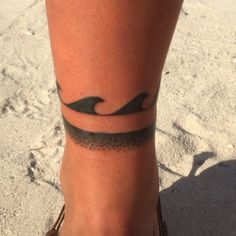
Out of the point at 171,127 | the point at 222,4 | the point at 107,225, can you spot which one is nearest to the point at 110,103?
the point at 107,225

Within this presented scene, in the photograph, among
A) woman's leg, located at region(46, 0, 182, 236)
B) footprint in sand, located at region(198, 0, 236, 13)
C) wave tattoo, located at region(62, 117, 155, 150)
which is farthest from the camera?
footprint in sand, located at region(198, 0, 236, 13)

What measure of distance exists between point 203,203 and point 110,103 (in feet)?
1.90

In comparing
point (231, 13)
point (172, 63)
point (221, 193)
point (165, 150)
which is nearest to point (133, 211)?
point (221, 193)

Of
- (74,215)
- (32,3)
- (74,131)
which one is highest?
(74,131)

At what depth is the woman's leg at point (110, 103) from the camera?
0.77 metres

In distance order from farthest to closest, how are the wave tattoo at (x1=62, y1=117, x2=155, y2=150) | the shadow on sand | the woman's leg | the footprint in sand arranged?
the footprint in sand
the shadow on sand
the wave tattoo at (x1=62, y1=117, x2=155, y2=150)
the woman's leg

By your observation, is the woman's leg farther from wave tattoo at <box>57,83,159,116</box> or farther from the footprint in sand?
the footprint in sand

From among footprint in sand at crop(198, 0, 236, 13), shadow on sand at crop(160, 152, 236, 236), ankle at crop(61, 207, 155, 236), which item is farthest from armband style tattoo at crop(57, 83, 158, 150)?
footprint in sand at crop(198, 0, 236, 13)

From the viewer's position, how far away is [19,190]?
4.51ft

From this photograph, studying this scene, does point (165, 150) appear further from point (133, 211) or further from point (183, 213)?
point (133, 211)

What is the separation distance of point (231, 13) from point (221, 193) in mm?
1087

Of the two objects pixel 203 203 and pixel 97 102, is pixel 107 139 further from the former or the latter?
pixel 203 203

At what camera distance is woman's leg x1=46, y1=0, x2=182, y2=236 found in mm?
773

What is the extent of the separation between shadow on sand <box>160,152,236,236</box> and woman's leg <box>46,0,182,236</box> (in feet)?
0.86
